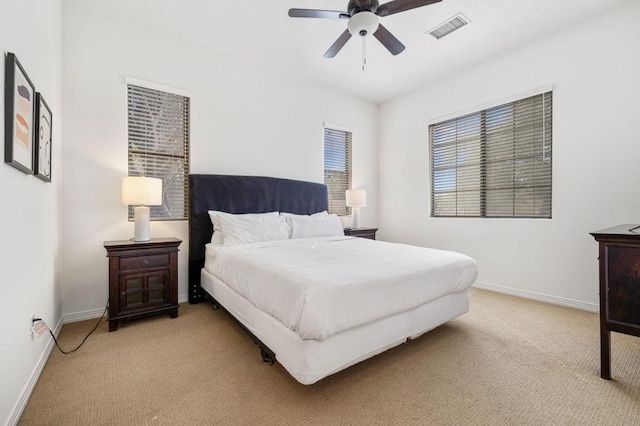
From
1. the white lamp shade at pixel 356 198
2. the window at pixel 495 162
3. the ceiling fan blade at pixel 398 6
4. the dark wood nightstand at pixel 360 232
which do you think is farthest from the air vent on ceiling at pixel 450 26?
the dark wood nightstand at pixel 360 232

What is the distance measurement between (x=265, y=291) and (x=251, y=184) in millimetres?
2044

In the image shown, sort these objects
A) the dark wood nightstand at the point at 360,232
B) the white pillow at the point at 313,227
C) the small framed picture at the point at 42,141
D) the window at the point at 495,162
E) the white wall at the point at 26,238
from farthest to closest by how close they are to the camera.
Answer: the dark wood nightstand at the point at 360,232 < the white pillow at the point at 313,227 < the window at the point at 495,162 < the small framed picture at the point at 42,141 < the white wall at the point at 26,238

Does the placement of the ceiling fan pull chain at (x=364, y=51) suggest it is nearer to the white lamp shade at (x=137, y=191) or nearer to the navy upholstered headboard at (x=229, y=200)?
the navy upholstered headboard at (x=229, y=200)

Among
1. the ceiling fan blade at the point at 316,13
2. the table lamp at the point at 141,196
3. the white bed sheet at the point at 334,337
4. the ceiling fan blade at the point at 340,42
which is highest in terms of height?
the ceiling fan blade at the point at 316,13

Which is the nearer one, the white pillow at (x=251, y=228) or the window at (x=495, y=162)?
the white pillow at (x=251, y=228)

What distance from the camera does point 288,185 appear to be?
3973 millimetres

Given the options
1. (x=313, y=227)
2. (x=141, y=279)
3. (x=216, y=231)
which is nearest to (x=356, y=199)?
(x=313, y=227)

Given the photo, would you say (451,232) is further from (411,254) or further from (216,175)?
(216,175)

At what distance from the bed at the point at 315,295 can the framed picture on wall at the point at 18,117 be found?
143 cm

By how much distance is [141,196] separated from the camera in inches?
104

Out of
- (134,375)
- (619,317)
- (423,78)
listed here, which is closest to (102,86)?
(134,375)

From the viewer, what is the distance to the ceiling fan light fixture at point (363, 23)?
2.27 metres

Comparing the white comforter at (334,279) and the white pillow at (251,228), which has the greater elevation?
the white pillow at (251,228)

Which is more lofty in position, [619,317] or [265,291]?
[265,291]
